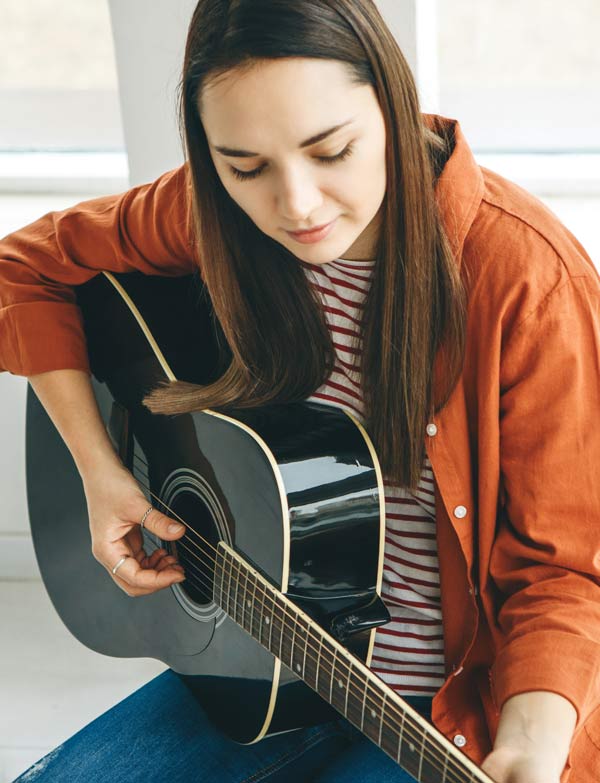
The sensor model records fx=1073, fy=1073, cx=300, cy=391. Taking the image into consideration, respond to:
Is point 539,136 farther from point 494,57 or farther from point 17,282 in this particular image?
point 17,282

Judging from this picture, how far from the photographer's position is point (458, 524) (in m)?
1.10

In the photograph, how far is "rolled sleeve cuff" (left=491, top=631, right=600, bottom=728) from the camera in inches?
37.0

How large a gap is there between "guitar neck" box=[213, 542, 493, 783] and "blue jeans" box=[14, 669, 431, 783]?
0.18m

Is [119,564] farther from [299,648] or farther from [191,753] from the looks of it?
[299,648]

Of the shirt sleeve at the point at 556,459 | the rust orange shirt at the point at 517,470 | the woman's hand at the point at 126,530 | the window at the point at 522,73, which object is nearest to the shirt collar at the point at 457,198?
the rust orange shirt at the point at 517,470

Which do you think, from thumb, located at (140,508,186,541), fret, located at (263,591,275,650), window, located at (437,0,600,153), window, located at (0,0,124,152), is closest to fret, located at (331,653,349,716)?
fret, located at (263,591,275,650)

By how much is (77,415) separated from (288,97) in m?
0.59

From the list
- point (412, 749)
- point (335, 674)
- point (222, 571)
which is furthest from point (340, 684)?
point (222, 571)

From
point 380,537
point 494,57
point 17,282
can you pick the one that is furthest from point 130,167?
point 380,537

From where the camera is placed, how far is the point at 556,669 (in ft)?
3.10

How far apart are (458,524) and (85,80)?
1.38m

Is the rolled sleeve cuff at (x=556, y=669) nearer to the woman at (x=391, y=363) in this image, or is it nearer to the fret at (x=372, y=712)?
the woman at (x=391, y=363)

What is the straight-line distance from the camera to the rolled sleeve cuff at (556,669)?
941 mm

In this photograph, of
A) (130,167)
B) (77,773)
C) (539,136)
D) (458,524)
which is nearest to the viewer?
(458,524)
